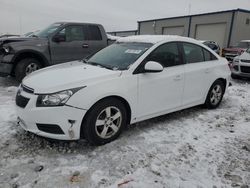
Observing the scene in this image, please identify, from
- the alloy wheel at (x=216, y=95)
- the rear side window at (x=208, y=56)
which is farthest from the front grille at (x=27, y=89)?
the alloy wheel at (x=216, y=95)

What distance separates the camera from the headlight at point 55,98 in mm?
2986

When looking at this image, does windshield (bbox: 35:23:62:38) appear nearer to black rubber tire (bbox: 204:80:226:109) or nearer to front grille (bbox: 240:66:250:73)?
black rubber tire (bbox: 204:80:226:109)

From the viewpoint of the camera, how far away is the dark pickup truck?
628cm

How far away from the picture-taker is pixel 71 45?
283 inches

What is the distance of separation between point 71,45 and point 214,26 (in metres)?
19.0

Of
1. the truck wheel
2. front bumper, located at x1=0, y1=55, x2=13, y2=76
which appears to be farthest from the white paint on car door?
front bumper, located at x1=0, y1=55, x2=13, y2=76

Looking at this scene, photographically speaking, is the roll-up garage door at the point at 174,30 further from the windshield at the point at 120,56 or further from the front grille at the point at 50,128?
the front grille at the point at 50,128

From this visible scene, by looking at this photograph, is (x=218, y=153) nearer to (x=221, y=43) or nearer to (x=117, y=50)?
(x=117, y=50)

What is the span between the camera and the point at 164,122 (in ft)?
14.3

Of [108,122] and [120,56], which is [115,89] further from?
[120,56]

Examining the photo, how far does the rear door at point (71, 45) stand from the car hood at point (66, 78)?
337cm

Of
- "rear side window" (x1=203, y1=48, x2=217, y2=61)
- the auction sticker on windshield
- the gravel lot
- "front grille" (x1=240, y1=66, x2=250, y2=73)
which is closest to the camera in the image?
the gravel lot

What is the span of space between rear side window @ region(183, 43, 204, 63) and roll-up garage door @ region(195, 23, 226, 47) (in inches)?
736

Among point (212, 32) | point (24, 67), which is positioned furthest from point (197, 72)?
point (212, 32)
